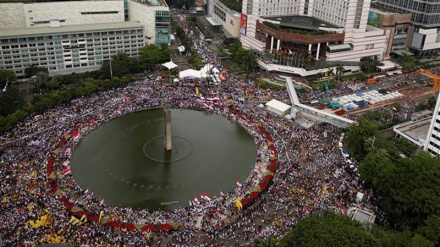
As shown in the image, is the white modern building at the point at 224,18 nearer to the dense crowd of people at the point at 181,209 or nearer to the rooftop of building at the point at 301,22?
the rooftop of building at the point at 301,22

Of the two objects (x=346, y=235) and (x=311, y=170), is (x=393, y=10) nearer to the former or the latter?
(x=311, y=170)

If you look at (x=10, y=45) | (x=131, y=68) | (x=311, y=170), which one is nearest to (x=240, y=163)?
(x=311, y=170)

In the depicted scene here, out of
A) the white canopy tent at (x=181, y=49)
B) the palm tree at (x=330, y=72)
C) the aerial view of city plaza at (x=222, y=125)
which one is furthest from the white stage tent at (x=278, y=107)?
the white canopy tent at (x=181, y=49)

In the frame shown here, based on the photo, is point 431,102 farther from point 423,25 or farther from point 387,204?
point 387,204

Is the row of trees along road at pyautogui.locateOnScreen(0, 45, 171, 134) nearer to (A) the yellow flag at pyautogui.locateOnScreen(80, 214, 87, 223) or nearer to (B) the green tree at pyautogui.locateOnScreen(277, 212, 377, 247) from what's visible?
(A) the yellow flag at pyautogui.locateOnScreen(80, 214, 87, 223)

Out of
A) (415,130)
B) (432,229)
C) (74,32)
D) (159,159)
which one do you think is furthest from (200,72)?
(432,229)

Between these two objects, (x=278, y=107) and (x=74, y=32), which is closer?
(x=278, y=107)

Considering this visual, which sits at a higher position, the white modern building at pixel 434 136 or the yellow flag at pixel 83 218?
the white modern building at pixel 434 136
